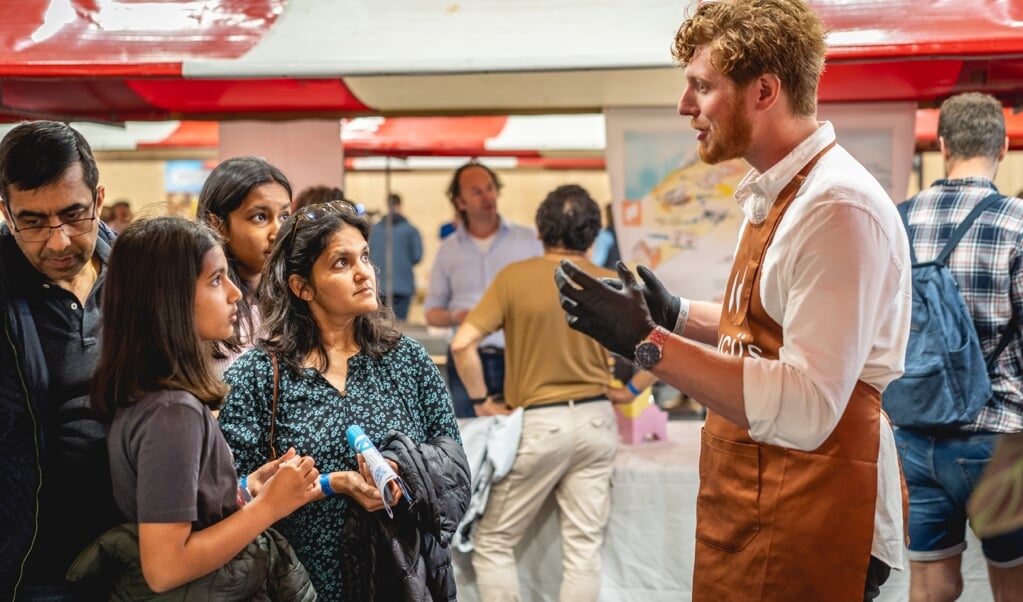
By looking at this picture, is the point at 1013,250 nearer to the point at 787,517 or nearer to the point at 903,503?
the point at 903,503

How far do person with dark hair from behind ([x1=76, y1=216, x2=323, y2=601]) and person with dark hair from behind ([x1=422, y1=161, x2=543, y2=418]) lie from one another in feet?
9.98

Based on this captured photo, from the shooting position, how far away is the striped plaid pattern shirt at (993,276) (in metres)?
2.99

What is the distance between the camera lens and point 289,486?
187cm

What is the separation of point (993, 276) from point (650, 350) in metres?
1.78

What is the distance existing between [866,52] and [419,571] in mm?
2161

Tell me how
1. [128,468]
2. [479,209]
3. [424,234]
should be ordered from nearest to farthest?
1. [128,468]
2. [479,209]
3. [424,234]

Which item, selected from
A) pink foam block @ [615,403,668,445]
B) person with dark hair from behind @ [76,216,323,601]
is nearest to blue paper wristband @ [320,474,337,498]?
person with dark hair from behind @ [76,216,323,601]

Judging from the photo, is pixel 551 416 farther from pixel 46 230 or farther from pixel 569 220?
pixel 46 230

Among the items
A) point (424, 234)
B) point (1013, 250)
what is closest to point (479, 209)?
point (1013, 250)

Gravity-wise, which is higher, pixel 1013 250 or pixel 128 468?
pixel 1013 250

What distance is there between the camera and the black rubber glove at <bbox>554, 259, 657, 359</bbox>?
173 cm

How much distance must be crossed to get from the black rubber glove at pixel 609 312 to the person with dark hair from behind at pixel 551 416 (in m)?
1.86

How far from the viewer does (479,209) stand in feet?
16.1

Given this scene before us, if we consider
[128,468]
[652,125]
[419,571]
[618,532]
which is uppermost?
[652,125]
